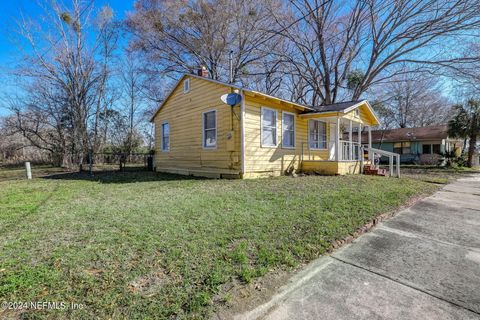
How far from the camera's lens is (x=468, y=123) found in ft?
54.9

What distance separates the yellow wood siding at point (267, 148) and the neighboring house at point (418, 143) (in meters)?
17.6

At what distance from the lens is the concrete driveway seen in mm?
1905

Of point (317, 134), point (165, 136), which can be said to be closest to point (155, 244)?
point (165, 136)

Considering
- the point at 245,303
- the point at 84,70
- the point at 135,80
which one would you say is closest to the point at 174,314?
the point at 245,303

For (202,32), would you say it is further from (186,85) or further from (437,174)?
(437,174)

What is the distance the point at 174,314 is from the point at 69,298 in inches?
33.8

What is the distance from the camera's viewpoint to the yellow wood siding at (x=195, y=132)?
8406 mm

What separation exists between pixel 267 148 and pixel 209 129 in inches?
93.7

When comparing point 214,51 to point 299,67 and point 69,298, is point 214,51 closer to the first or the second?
point 299,67

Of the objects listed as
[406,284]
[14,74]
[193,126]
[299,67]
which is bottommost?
[406,284]

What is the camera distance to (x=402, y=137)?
24.0 m

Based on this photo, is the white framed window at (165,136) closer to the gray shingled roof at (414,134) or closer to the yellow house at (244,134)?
the yellow house at (244,134)

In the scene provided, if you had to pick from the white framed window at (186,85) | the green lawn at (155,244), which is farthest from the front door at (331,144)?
the white framed window at (186,85)

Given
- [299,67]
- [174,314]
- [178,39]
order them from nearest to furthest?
[174,314], [178,39], [299,67]
